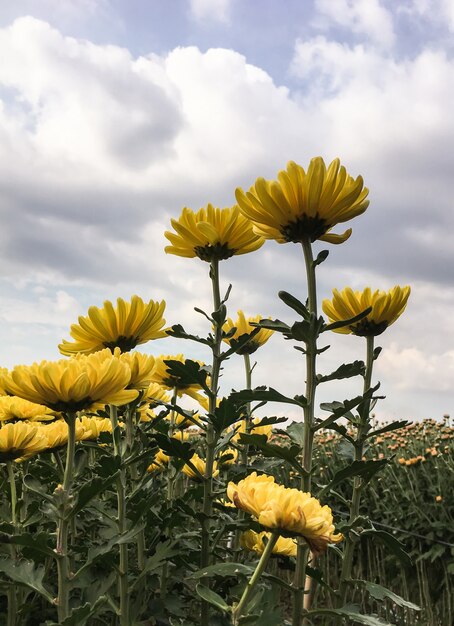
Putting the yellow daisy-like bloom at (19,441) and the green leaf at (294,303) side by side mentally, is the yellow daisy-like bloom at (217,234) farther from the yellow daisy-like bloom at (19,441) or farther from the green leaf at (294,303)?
the yellow daisy-like bloom at (19,441)

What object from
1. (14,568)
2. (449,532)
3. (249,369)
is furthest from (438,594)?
(14,568)

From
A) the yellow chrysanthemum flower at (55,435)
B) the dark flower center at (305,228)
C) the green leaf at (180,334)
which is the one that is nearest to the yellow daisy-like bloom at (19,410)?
the yellow chrysanthemum flower at (55,435)

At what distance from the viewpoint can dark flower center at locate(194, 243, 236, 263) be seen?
7.11ft

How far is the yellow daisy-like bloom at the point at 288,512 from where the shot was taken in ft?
4.20

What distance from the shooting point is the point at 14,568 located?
1688 millimetres

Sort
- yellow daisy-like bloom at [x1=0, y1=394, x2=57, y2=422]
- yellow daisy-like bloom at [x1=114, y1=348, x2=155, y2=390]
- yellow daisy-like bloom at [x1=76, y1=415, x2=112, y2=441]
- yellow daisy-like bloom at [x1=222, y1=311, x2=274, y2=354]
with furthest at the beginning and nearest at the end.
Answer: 1. yellow daisy-like bloom at [x1=222, y1=311, x2=274, y2=354]
2. yellow daisy-like bloom at [x1=76, y1=415, x2=112, y2=441]
3. yellow daisy-like bloom at [x1=0, y1=394, x2=57, y2=422]
4. yellow daisy-like bloom at [x1=114, y1=348, x2=155, y2=390]

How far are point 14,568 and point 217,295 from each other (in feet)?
3.36

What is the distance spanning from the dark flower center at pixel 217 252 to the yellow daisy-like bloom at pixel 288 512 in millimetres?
977

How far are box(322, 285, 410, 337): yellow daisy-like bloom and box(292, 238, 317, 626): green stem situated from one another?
43 centimetres

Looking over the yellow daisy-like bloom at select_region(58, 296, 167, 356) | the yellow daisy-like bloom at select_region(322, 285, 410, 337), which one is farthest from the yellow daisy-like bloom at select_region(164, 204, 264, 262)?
the yellow daisy-like bloom at select_region(322, 285, 410, 337)

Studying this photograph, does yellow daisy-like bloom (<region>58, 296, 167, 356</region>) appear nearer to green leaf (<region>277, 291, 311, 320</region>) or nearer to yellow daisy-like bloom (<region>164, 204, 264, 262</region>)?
yellow daisy-like bloom (<region>164, 204, 264, 262</region>)

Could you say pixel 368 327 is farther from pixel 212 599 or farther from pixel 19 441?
pixel 19 441

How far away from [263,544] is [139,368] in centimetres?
63

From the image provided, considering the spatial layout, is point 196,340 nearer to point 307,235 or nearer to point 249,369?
point 307,235
